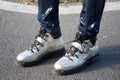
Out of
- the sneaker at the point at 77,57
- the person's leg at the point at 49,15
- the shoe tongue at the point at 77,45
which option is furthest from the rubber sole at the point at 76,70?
the person's leg at the point at 49,15

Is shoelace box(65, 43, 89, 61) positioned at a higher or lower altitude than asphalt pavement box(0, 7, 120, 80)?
higher

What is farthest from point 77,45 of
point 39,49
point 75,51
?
point 39,49

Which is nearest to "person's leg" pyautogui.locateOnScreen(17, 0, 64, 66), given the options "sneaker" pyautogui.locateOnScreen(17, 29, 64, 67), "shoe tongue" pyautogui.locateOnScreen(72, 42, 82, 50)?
"sneaker" pyautogui.locateOnScreen(17, 29, 64, 67)

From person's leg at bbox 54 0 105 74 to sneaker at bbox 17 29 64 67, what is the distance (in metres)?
0.14

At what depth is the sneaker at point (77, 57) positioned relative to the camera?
2.59 metres

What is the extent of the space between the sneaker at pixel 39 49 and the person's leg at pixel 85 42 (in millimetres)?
145

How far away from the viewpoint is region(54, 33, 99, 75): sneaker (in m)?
2.59

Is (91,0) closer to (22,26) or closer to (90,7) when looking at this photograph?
(90,7)

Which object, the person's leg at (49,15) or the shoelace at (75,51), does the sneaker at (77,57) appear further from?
the person's leg at (49,15)

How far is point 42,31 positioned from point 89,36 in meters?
0.36

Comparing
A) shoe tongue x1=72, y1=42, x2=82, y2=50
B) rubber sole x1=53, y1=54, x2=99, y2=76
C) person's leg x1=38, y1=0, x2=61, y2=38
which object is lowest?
rubber sole x1=53, y1=54, x2=99, y2=76

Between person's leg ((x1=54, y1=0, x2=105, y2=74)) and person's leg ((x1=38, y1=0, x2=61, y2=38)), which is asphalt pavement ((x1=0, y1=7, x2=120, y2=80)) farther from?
person's leg ((x1=38, y1=0, x2=61, y2=38))

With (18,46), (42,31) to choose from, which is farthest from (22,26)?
(42,31)

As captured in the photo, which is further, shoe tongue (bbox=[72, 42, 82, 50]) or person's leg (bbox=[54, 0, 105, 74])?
shoe tongue (bbox=[72, 42, 82, 50])
